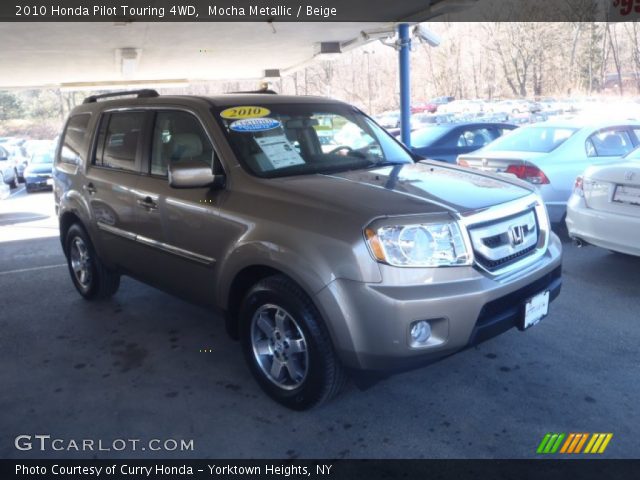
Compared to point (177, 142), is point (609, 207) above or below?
below

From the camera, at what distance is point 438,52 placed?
5016cm

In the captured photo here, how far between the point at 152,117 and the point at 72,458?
2459 mm

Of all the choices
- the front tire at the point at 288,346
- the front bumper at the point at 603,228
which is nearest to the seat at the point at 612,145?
the front bumper at the point at 603,228

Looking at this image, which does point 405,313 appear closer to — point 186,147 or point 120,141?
point 186,147

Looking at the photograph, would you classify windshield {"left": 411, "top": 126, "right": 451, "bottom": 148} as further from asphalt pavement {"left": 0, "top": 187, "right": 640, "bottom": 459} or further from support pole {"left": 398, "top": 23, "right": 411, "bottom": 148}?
asphalt pavement {"left": 0, "top": 187, "right": 640, "bottom": 459}

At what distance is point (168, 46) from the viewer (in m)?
12.7

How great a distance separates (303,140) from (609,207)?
3.06m

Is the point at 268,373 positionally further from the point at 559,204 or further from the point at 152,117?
the point at 559,204

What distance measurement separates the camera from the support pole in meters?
10.7

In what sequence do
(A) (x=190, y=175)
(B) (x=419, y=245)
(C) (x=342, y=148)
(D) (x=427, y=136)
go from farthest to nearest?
(D) (x=427, y=136)
(C) (x=342, y=148)
(A) (x=190, y=175)
(B) (x=419, y=245)

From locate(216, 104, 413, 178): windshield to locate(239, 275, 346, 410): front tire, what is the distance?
2.71 feet

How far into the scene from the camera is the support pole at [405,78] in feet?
35.0
